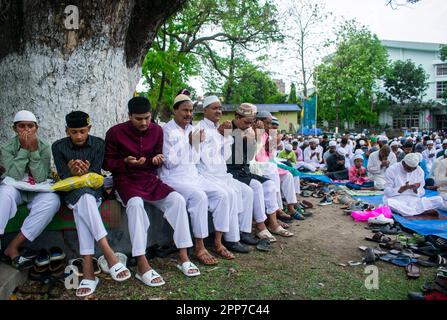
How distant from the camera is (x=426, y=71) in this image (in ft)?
123

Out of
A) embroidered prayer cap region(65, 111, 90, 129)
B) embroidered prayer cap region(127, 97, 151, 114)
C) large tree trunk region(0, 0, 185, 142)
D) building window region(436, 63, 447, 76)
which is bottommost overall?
embroidered prayer cap region(65, 111, 90, 129)

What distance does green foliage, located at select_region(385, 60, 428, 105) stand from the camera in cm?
3372

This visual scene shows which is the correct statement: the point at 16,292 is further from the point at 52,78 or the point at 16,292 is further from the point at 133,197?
the point at 52,78

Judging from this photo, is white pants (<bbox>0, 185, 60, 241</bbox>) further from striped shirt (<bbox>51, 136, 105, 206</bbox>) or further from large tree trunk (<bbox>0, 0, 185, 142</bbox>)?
large tree trunk (<bbox>0, 0, 185, 142</bbox>)

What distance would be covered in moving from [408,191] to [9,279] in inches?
264

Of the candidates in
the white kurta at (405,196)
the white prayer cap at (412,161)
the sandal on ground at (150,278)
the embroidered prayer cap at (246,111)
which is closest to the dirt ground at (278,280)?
the sandal on ground at (150,278)

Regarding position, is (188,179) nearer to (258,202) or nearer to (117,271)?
(258,202)

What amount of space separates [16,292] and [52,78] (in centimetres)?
264

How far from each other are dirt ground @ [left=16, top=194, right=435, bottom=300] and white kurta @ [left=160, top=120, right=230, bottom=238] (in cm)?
56

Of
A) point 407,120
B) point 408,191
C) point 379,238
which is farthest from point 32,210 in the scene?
point 407,120

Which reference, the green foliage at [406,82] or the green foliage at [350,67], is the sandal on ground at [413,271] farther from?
the green foliage at [406,82]

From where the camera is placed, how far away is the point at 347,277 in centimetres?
385

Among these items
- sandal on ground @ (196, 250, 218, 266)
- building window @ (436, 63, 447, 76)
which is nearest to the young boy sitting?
sandal on ground @ (196, 250, 218, 266)
